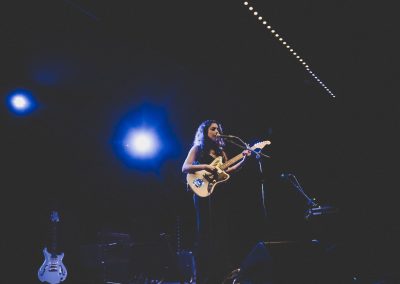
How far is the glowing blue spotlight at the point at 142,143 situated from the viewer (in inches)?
298

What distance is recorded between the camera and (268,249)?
246 cm

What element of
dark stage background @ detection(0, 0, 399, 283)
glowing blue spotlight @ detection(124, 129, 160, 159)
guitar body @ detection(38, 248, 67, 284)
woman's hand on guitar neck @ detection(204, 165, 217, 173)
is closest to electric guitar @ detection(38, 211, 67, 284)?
guitar body @ detection(38, 248, 67, 284)

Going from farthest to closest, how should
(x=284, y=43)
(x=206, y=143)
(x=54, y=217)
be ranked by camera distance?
1. (x=54, y=217)
2. (x=284, y=43)
3. (x=206, y=143)

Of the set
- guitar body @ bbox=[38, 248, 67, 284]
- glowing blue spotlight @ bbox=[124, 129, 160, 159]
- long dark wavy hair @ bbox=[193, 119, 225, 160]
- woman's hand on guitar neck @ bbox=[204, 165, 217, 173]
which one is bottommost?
guitar body @ bbox=[38, 248, 67, 284]

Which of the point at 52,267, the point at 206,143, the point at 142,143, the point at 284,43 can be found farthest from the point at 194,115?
the point at 52,267

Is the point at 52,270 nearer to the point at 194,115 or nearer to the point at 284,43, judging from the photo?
the point at 194,115

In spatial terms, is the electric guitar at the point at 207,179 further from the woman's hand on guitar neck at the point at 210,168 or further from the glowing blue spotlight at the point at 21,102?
the glowing blue spotlight at the point at 21,102

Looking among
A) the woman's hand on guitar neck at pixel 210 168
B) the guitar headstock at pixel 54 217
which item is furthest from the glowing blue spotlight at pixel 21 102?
the woman's hand on guitar neck at pixel 210 168

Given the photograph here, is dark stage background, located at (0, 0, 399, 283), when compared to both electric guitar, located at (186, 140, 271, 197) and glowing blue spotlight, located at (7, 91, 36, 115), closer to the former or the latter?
glowing blue spotlight, located at (7, 91, 36, 115)

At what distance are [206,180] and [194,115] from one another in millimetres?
4072

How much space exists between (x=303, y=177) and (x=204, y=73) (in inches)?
111

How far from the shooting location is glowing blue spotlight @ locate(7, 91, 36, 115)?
609 centimetres

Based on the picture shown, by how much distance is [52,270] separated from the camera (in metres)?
5.26

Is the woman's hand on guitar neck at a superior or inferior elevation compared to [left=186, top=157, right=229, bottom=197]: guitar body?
superior
